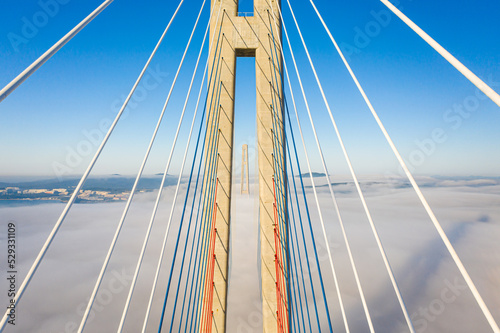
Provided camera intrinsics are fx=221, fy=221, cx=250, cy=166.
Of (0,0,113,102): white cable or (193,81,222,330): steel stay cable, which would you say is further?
(193,81,222,330): steel stay cable

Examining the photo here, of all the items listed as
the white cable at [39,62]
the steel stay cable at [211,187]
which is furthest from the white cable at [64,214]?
the steel stay cable at [211,187]

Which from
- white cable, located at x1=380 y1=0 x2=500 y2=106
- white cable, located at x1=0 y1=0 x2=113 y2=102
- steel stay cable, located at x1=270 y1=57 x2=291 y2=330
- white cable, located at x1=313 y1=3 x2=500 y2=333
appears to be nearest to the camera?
white cable, located at x1=380 y1=0 x2=500 y2=106

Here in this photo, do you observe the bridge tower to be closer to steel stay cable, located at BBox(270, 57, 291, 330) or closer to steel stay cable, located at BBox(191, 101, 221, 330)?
steel stay cable, located at BBox(270, 57, 291, 330)

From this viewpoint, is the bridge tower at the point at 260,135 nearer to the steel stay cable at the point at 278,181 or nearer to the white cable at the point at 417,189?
the steel stay cable at the point at 278,181

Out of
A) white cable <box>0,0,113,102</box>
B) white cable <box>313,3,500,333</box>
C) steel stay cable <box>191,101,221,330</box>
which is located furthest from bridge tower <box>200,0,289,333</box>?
white cable <box>0,0,113,102</box>

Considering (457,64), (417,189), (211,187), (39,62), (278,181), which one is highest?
(278,181)

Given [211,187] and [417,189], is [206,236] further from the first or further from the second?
[417,189]

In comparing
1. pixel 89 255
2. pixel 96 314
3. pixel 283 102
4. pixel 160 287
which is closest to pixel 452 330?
pixel 160 287

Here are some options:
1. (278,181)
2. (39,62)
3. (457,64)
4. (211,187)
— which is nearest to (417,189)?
(457,64)

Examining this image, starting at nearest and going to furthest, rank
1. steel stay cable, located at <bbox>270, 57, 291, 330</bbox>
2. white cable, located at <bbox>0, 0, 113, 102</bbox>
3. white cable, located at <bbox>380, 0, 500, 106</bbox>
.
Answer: white cable, located at <bbox>380, 0, 500, 106</bbox> < white cable, located at <bbox>0, 0, 113, 102</bbox> < steel stay cable, located at <bbox>270, 57, 291, 330</bbox>
